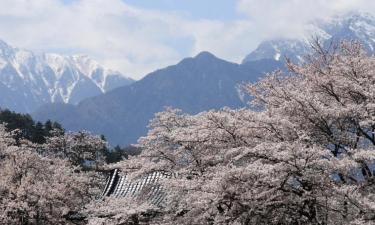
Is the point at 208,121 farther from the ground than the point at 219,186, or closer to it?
farther from the ground

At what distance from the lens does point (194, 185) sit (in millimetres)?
13445

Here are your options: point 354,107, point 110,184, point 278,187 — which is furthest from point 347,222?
point 110,184

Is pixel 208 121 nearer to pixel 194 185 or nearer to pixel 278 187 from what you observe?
pixel 194 185

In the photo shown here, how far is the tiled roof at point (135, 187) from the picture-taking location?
66.5 feet

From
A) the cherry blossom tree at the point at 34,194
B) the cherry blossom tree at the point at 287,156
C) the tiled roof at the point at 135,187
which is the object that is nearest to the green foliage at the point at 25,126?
the cherry blossom tree at the point at 34,194

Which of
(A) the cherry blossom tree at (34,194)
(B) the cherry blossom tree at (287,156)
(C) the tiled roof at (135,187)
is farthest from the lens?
(A) the cherry blossom tree at (34,194)

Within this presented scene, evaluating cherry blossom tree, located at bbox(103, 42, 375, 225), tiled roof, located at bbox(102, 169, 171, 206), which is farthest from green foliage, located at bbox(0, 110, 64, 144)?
cherry blossom tree, located at bbox(103, 42, 375, 225)

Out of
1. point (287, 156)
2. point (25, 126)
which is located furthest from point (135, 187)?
point (25, 126)

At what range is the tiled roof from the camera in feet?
66.5

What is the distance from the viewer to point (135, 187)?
79.4 ft

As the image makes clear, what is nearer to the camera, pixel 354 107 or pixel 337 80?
pixel 354 107

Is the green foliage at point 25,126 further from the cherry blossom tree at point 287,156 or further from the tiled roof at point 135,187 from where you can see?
the cherry blossom tree at point 287,156

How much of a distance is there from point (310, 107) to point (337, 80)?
1.63 m

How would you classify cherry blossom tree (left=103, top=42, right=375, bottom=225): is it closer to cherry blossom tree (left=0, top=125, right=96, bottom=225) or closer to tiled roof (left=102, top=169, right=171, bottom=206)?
tiled roof (left=102, top=169, right=171, bottom=206)
